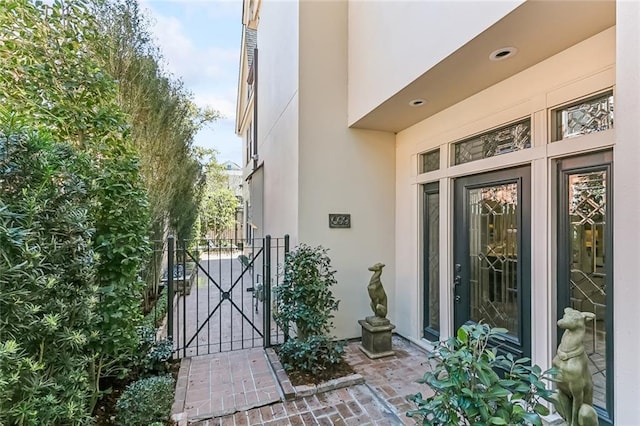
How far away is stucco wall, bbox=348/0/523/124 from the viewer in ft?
8.34

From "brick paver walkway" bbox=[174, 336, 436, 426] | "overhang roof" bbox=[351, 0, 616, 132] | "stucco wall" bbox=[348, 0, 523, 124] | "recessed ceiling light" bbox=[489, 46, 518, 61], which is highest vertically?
"stucco wall" bbox=[348, 0, 523, 124]

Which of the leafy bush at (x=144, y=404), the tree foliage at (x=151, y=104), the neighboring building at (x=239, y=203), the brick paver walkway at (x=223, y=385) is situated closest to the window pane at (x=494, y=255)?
the brick paver walkway at (x=223, y=385)

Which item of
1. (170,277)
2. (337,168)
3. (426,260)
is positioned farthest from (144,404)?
(426,260)

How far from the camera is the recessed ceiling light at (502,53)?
2676 millimetres

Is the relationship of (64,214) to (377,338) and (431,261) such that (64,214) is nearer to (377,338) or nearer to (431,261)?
(377,338)

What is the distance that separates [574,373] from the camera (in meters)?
1.87

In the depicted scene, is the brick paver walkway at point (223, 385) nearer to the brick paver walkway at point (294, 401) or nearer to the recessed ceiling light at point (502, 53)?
the brick paver walkway at point (294, 401)

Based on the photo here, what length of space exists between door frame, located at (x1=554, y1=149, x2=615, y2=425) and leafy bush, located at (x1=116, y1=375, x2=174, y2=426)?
362 cm

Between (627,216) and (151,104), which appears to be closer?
(627,216)

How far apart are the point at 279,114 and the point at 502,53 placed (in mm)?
4043

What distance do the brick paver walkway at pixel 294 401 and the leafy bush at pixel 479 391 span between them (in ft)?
4.73

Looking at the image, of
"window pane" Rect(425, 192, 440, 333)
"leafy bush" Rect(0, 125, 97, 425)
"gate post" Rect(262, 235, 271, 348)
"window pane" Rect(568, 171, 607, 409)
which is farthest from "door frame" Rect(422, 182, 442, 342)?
"leafy bush" Rect(0, 125, 97, 425)

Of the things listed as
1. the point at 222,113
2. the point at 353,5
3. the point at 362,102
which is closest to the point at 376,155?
the point at 362,102

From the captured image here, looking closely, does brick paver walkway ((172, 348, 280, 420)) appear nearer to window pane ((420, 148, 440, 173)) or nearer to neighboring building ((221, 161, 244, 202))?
window pane ((420, 148, 440, 173))
